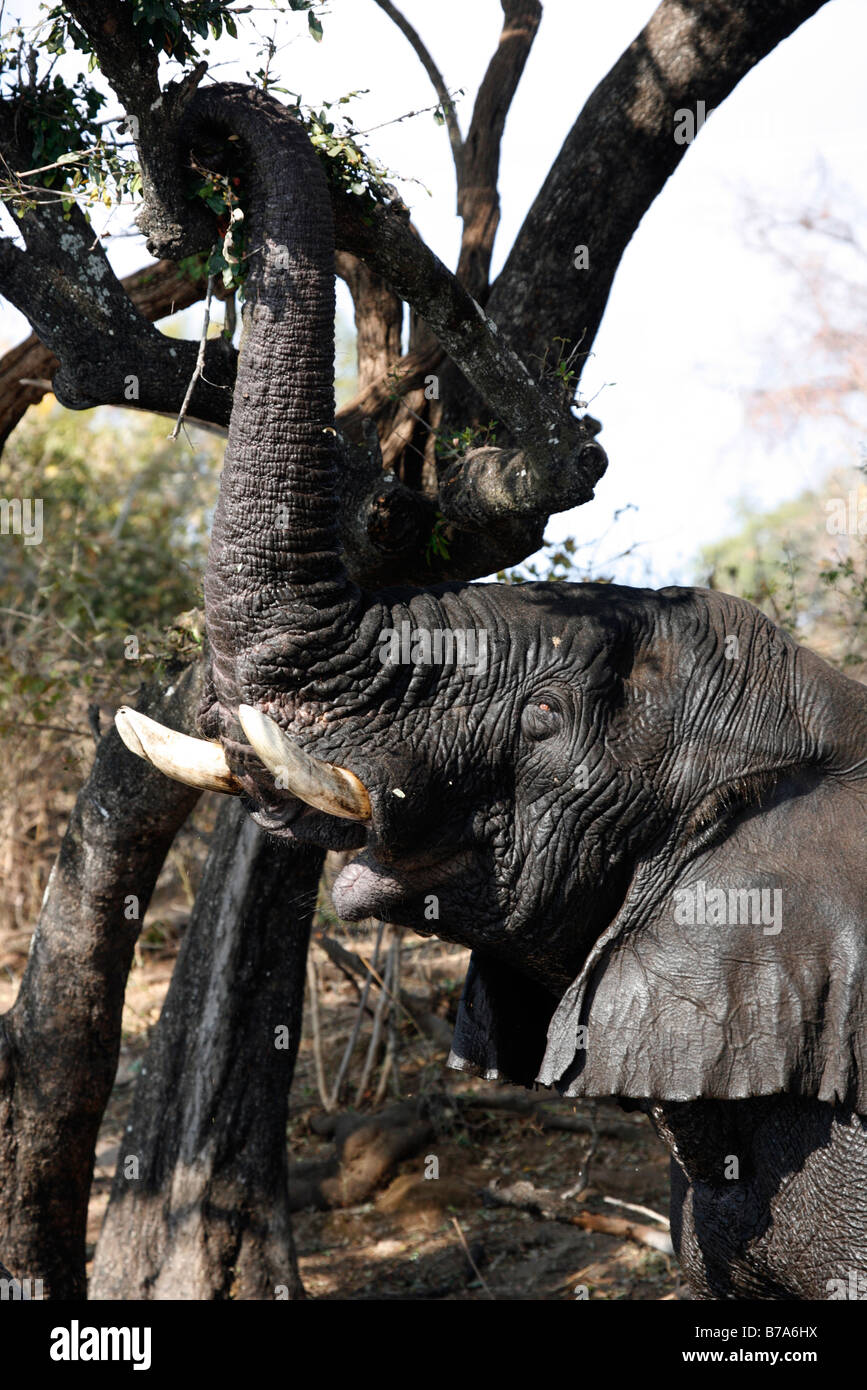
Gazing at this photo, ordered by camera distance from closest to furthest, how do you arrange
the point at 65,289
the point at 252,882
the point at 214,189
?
the point at 214,189, the point at 65,289, the point at 252,882

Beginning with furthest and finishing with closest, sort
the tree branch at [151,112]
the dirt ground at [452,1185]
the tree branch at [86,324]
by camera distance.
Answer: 1. the dirt ground at [452,1185]
2. the tree branch at [86,324]
3. the tree branch at [151,112]

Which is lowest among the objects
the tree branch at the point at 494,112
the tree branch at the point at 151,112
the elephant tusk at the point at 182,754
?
the elephant tusk at the point at 182,754

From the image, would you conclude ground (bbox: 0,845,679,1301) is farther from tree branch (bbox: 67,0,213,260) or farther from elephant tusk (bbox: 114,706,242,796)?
tree branch (bbox: 67,0,213,260)

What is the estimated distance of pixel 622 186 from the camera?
6.54m

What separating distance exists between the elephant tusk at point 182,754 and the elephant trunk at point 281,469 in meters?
0.13

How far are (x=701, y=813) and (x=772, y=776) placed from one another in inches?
8.6

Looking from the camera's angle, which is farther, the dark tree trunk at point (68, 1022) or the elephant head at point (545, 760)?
the dark tree trunk at point (68, 1022)

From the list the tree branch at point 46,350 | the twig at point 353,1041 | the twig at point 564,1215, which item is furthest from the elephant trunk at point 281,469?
the twig at point 353,1041

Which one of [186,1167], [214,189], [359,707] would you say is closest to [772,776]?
[359,707]

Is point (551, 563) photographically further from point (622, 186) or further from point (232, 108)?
point (232, 108)

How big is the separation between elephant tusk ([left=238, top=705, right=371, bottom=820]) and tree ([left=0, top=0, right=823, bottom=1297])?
1904 mm

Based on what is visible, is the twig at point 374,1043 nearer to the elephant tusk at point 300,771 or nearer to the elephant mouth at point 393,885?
the elephant mouth at point 393,885

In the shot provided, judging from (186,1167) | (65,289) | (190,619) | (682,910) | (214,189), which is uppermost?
(65,289)

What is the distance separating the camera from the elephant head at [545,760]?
3506mm
